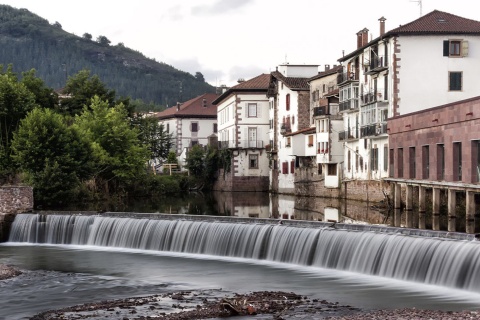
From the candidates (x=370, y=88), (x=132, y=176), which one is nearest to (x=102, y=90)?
(x=132, y=176)

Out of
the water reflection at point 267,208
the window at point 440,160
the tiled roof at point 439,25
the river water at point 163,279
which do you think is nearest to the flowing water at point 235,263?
the river water at point 163,279

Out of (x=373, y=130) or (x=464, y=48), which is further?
(x=373, y=130)

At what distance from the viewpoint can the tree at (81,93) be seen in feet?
283

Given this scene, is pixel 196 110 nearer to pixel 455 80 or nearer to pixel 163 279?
pixel 455 80

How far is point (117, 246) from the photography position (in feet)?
146

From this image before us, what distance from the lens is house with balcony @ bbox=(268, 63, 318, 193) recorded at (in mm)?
83688

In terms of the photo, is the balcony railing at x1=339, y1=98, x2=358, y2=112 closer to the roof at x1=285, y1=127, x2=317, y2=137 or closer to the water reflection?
the roof at x1=285, y1=127, x2=317, y2=137

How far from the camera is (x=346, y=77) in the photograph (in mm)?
73938

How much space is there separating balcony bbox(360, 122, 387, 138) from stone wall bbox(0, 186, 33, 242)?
2767cm

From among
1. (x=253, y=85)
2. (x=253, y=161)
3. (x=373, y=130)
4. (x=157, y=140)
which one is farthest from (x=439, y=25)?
(x=157, y=140)

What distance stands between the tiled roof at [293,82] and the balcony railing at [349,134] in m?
14.4

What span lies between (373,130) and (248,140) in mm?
33762

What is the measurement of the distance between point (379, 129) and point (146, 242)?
28.1 m

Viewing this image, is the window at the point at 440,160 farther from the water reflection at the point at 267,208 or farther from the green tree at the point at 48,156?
the green tree at the point at 48,156
